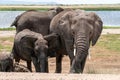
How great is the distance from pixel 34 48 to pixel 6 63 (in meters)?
1.03

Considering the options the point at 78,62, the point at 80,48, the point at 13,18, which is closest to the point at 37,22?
the point at 78,62

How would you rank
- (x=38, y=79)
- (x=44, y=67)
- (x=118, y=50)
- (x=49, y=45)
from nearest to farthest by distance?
(x=38, y=79) → (x=44, y=67) → (x=49, y=45) → (x=118, y=50)

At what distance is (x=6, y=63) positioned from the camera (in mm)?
15320

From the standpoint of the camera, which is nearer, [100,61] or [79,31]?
[79,31]

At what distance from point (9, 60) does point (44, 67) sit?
1.03 m

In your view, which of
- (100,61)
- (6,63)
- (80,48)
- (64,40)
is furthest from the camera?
(100,61)

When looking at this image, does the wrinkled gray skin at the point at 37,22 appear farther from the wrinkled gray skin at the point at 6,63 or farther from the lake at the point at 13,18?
the lake at the point at 13,18

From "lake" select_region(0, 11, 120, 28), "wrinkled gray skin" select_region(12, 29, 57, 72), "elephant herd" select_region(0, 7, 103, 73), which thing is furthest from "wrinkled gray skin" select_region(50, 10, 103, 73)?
"lake" select_region(0, 11, 120, 28)

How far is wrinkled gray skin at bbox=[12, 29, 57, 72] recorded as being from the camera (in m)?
15.3

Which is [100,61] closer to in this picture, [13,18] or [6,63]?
[6,63]

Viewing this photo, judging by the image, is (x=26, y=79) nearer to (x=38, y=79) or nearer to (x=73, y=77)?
(x=38, y=79)

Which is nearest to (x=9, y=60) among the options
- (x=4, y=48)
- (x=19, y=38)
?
(x=19, y=38)

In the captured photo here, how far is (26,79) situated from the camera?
42.3ft

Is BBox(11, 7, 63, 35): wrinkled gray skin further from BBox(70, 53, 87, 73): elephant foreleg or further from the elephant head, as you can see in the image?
BBox(70, 53, 87, 73): elephant foreleg
